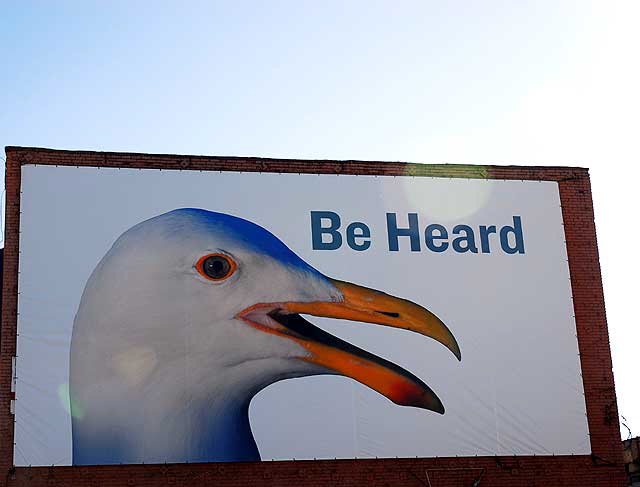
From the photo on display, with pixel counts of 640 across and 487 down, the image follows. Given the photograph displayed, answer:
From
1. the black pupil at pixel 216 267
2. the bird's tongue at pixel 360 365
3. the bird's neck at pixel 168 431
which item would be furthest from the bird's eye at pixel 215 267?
the bird's neck at pixel 168 431

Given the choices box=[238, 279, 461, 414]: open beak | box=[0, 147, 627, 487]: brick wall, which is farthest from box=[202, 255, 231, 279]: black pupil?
box=[0, 147, 627, 487]: brick wall

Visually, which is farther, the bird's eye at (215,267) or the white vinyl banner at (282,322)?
the bird's eye at (215,267)

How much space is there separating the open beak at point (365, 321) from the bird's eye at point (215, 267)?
0.77m

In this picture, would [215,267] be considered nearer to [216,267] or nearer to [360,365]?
[216,267]

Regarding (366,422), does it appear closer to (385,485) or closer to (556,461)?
(385,485)

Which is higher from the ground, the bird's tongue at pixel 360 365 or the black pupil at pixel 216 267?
the black pupil at pixel 216 267

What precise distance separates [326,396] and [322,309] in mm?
1562

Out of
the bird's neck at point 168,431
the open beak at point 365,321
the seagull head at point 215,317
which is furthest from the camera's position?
the open beak at point 365,321

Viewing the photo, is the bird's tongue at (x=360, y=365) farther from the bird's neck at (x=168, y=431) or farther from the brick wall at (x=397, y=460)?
the bird's neck at (x=168, y=431)

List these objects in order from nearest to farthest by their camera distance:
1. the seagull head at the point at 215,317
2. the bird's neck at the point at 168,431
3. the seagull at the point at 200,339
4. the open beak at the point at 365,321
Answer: the bird's neck at the point at 168,431 < the seagull at the point at 200,339 < the seagull head at the point at 215,317 < the open beak at the point at 365,321

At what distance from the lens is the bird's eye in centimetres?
2020

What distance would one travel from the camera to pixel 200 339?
19.9m

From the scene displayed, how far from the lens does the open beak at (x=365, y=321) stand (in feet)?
66.2

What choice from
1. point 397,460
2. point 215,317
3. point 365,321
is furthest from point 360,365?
point 215,317
